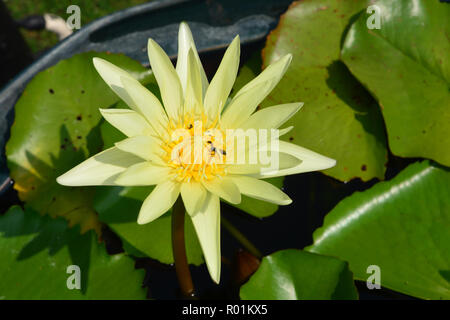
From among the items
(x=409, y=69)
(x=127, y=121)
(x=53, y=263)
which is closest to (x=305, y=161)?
(x=127, y=121)

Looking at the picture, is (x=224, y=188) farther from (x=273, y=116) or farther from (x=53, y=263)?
(x=53, y=263)

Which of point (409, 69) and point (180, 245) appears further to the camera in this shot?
point (409, 69)

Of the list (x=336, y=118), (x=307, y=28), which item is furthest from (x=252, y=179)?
Result: (x=307, y=28)

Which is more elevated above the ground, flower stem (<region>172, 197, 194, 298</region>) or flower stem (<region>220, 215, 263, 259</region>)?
flower stem (<region>172, 197, 194, 298</region>)

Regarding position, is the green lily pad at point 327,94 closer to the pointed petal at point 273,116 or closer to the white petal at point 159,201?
the pointed petal at point 273,116

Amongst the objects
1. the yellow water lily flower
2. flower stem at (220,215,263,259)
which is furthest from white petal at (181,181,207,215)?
flower stem at (220,215,263,259)

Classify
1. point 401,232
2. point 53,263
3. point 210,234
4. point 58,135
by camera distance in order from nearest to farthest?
point 210,234 < point 53,263 < point 401,232 < point 58,135

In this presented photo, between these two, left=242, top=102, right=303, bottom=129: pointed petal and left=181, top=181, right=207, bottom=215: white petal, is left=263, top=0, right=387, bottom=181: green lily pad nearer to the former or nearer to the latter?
left=242, top=102, right=303, bottom=129: pointed petal

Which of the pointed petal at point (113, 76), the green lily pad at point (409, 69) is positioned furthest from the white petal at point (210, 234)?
the green lily pad at point (409, 69)
